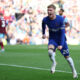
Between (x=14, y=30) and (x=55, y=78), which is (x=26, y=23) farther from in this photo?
(x=55, y=78)

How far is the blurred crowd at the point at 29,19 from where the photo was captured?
30956 millimetres

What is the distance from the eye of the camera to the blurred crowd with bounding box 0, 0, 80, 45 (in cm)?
3096

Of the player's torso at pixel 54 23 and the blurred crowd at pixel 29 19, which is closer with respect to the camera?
the player's torso at pixel 54 23

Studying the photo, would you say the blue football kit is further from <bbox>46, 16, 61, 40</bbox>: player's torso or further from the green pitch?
the green pitch

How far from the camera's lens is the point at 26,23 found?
3247 centimetres

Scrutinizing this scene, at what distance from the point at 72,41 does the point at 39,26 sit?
370cm

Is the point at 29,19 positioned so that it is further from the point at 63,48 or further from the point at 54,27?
the point at 63,48

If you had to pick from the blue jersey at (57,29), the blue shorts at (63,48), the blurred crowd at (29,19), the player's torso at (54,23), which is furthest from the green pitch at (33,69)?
the blurred crowd at (29,19)

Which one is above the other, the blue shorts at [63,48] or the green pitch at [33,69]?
the blue shorts at [63,48]

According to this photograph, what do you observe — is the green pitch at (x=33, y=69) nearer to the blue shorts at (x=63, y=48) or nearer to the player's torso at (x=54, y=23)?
the blue shorts at (x=63, y=48)

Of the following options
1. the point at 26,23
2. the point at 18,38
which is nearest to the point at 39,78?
the point at 18,38

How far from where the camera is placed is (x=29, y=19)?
108 ft

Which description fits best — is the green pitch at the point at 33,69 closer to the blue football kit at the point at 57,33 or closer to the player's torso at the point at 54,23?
the blue football kit at the point at 57,33

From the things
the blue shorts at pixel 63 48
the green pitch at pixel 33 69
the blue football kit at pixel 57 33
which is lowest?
the green pitch at pixel 33 69
